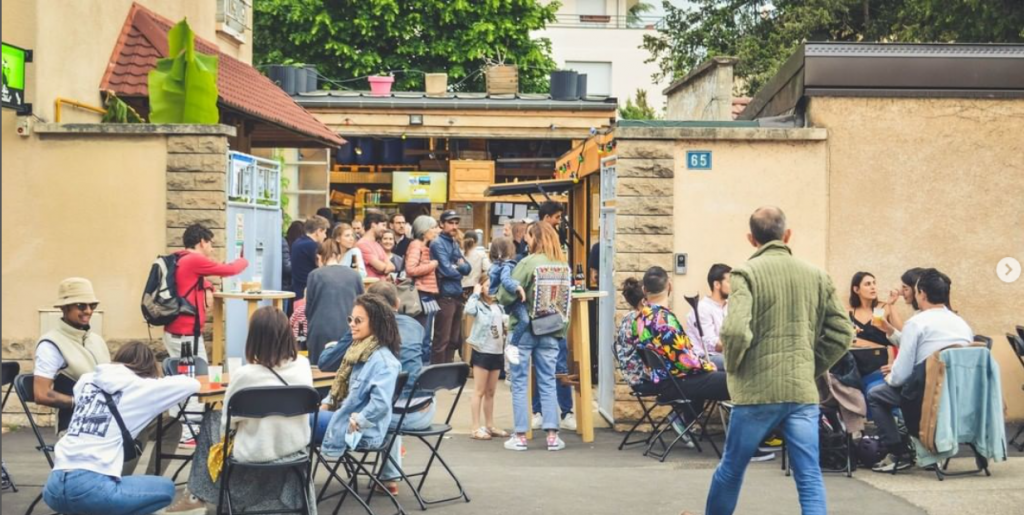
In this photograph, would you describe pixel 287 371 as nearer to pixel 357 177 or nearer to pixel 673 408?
pixel 673 408

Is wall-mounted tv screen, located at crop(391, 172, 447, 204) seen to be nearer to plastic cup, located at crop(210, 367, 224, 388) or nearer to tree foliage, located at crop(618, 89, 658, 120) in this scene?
tree foliage, located at crop(618, 89, 658, 120)

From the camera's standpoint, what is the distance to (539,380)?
998 centimetres

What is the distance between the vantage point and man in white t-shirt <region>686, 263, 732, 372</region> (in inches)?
396

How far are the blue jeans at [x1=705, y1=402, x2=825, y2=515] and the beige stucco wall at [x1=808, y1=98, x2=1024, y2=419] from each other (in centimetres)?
504

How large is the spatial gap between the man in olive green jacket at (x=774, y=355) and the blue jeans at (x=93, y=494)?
9.83 ft

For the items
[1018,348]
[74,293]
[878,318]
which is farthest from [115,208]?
[1018,348]

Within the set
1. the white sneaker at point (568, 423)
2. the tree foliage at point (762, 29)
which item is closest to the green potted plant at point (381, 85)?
the tree foliage at point (762, 29)

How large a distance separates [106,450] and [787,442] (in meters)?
3.44

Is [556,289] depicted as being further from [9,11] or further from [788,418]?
[9,11]

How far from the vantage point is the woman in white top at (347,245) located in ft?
37.1

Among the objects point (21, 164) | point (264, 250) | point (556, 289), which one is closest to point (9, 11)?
point (21, 164)

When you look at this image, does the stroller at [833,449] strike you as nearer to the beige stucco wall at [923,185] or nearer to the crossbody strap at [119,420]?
the beige stucco wall at [923,185]

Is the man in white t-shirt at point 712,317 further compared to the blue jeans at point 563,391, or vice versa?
the blue jeans at point 563,391

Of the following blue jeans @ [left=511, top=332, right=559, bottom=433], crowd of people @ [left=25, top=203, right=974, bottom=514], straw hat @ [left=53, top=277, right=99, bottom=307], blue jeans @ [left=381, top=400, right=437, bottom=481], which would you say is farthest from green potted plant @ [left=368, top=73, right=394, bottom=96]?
blue jeans @ [left=381, top=400, right=437, bottom=481]
